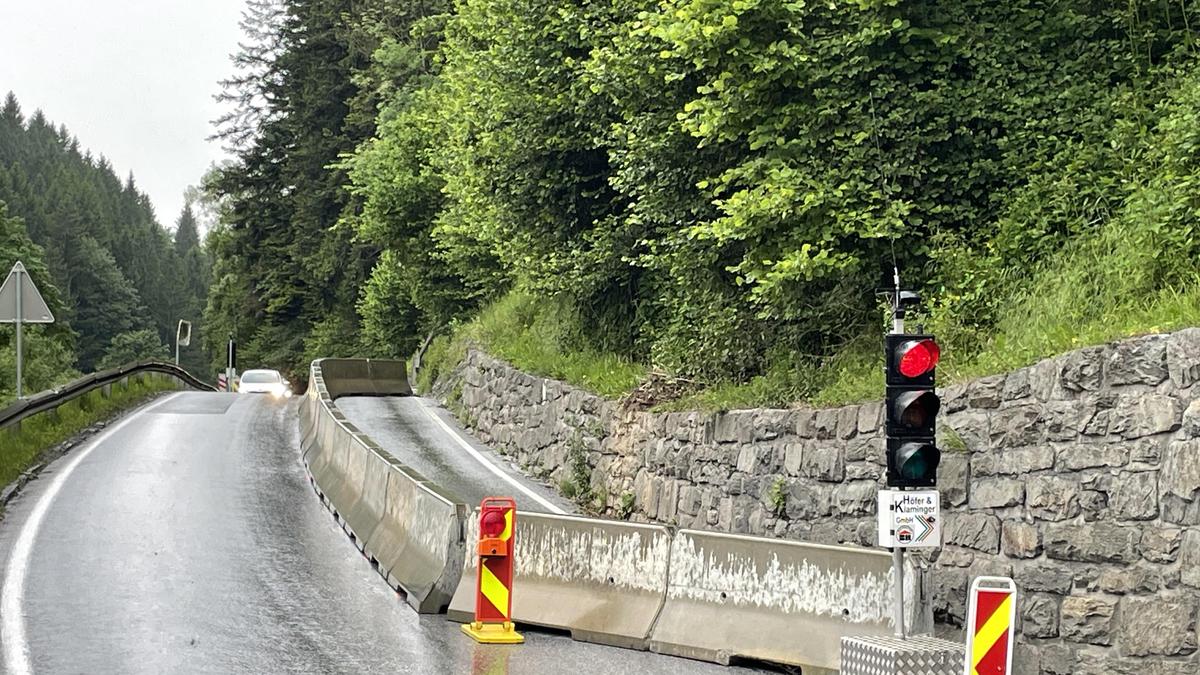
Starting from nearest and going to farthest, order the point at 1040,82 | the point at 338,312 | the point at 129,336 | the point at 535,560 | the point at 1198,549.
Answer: the point at 1198,549 < the point at 535,560 < the point at 1040,82 < the point at 338,312 < the point at 129,336

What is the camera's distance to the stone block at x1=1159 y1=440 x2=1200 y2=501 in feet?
30.2

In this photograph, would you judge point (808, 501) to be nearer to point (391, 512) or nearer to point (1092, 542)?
point (391, 512)

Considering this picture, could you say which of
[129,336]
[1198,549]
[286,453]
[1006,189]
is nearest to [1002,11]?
[1006,189]

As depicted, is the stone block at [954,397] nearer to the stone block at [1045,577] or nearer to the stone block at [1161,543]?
the stone block at [1045,577]

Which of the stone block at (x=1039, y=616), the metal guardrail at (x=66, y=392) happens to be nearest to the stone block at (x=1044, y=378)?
the stone block at (x=1039, y=616)

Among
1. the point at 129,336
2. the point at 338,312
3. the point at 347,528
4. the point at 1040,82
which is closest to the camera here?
the point at 1040,82

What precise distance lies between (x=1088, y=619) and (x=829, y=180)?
22.8 ft

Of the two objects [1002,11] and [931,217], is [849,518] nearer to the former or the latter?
[931,217]

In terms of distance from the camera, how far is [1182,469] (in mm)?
9305

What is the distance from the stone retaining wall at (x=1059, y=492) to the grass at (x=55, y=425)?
1166 cm

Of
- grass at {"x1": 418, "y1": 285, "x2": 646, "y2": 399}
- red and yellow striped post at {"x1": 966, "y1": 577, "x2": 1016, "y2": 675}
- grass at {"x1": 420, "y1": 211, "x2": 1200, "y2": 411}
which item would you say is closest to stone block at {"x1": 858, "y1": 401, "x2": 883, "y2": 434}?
grass at {"x1": 420, "y1": 211, "x2": 1200, "y2": 411}

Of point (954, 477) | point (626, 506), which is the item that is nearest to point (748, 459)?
point (626, 506)

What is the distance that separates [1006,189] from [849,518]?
442 centimetres

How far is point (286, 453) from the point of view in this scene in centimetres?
2434
